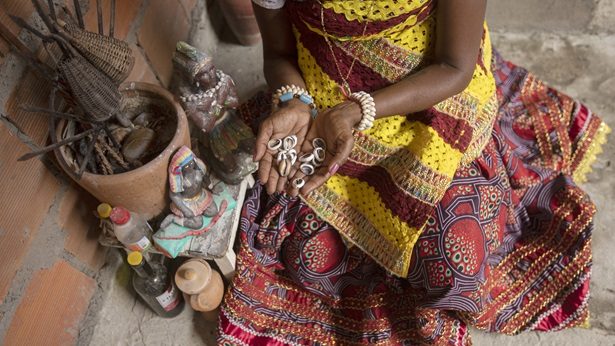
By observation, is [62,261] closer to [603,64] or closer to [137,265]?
[137,265]

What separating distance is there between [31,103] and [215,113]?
0.41 m

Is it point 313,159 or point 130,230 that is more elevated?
point 313,159

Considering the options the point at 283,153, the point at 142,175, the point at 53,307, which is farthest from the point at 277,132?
the point at 53,307

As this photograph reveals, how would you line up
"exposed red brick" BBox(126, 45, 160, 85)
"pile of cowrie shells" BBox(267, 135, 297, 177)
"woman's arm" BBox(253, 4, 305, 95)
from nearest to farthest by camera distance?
"pile of cowrie shells" BBox(267, 135, 297, 177) → "woman's arm" BBox(253, 4, 305, 95) → "exposed red brick" BBox(126, 45, 160, 85)

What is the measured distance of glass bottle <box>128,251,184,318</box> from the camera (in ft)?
4.69

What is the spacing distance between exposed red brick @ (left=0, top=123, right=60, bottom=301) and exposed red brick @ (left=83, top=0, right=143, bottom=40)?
370 mm

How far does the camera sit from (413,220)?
1285mm

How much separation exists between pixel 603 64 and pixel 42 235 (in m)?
1.86

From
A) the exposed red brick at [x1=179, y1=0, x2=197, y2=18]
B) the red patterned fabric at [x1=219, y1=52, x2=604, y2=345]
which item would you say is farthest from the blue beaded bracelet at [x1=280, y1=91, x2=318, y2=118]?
the exposed red brick at [x1=179, y1=0, x2=197, y2=18]

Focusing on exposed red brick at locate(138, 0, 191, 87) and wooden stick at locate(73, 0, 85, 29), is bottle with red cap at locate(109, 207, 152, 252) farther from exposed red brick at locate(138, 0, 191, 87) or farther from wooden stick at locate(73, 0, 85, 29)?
exposed red brick at locate(138, 0, 191, 87)

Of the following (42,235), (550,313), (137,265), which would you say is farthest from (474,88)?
(42,235)

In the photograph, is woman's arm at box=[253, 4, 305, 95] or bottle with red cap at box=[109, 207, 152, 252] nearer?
bottle with red cap at box=[109, 207, 152, 252]

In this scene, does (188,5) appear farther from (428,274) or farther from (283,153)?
(428,274)

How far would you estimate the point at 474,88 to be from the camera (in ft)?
4.47
